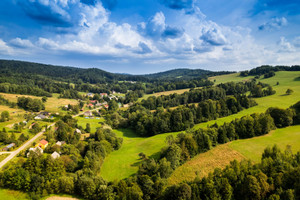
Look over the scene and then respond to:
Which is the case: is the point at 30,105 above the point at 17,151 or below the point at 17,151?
above

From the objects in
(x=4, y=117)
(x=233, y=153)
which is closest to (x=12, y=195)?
(x=233, y=153)

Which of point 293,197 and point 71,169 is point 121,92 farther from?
point 293,197

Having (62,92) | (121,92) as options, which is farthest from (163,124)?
(121,92)

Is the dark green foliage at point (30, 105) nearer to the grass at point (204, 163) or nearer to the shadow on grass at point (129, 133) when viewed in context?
the shadow on grass at point (129, 133)

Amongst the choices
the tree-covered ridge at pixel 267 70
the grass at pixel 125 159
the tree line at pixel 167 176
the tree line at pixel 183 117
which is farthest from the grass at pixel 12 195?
the tree-covered ridge at pixel 267 70

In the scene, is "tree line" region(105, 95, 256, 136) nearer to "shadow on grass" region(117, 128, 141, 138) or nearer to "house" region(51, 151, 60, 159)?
"shadow on grass" region(117, 128, 141, 138)

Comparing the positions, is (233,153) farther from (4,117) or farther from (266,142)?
(4,117)

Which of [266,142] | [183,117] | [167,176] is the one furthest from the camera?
[183,117]
